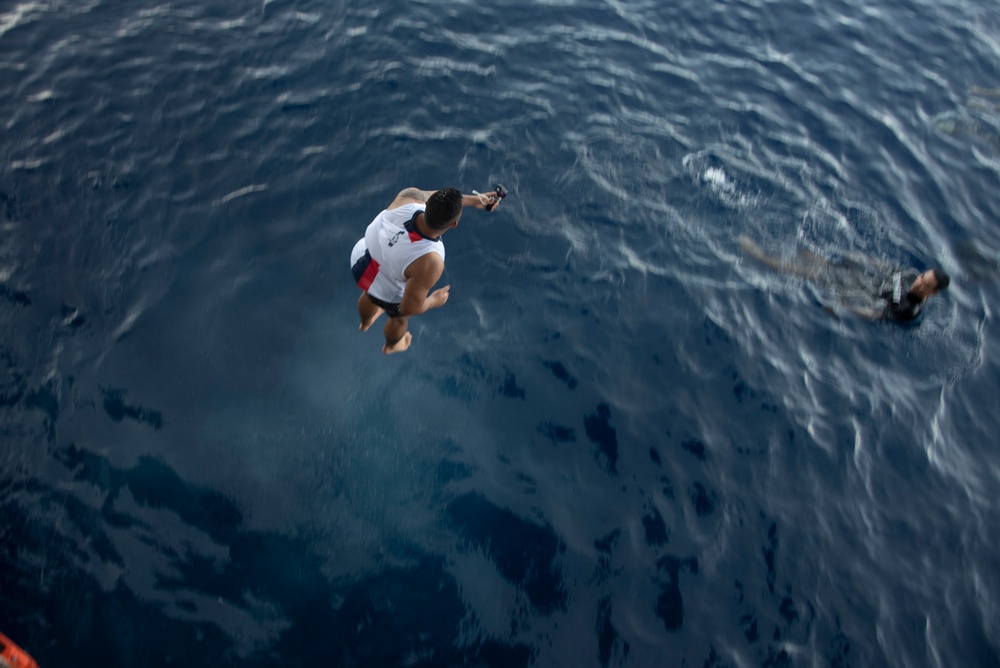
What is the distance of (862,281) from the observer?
1070 cm

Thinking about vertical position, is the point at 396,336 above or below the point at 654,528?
above

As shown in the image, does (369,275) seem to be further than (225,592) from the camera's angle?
Yes

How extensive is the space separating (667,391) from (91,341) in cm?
769

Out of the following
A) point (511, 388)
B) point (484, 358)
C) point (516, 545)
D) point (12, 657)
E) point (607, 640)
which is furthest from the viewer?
point (484, 358)

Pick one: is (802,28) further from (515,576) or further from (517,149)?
(515,576)

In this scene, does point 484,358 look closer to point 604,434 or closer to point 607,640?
point 604,434

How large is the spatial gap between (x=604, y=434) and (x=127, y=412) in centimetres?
599

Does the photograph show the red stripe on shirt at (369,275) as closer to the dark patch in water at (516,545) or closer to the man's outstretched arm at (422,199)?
the man's outstretched arm at (422,199)

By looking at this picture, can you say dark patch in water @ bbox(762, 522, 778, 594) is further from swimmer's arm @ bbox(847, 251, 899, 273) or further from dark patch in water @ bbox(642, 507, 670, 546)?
swimmer's arm @ bbox(847, 251, 899, 273)

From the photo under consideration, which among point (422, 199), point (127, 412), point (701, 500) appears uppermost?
point (422, 199)

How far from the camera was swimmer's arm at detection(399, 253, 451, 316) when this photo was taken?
7582 millimetres

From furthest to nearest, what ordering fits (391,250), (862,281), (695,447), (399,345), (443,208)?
1. (862,281)
2. (399,345)
3. (695,447)
4. (391,250)
5. (443,208)

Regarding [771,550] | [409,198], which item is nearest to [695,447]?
[771,550]

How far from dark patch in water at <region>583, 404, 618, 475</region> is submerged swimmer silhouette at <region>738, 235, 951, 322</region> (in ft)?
13.1
